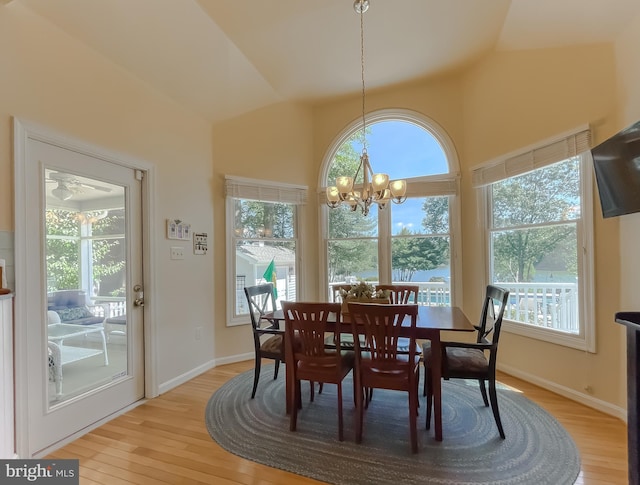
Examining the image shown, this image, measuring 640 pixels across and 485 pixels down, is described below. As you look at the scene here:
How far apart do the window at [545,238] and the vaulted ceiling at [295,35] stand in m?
1.02

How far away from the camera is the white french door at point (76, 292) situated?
78.1 inches

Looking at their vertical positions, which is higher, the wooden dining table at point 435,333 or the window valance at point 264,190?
the window valance at point 264,190

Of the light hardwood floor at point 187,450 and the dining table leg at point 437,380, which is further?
the dining table leg at point 437,380

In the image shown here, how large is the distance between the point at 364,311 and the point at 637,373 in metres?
1.27

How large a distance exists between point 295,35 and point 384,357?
289 cm

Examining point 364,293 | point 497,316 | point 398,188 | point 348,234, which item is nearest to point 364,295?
point 364,293

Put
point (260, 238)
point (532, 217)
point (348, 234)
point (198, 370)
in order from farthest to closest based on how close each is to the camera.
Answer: point (348, 234)
point (260, 238)
point (198, 370)
point (532, 217)

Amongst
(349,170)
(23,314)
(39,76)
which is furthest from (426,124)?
(23,314)

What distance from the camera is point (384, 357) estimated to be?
6.73 ft

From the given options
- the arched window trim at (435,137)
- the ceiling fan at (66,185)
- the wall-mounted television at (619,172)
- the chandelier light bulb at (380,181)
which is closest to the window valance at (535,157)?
the arched window trim at (435,137)

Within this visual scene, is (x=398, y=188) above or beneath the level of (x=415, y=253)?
above

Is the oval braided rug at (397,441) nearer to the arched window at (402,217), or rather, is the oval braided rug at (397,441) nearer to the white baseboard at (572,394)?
the white baseboard at (572,394)

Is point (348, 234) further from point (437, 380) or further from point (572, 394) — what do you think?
point (572, 394)

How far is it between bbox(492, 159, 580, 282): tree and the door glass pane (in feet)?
12.5
